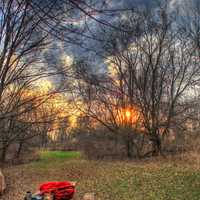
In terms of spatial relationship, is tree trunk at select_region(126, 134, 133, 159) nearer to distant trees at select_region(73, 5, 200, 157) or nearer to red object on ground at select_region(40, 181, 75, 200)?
distant trees at select_region(73, 5, 200, 157)

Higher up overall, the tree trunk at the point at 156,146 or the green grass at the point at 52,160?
the tree trunk at the point at 156,146

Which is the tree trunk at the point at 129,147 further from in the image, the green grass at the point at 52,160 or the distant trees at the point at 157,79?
the green grass at the point at 52,160

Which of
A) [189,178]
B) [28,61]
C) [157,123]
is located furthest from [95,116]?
[28,61]

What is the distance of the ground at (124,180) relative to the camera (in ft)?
44.7

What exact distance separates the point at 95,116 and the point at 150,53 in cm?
642

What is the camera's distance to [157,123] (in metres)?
24.1

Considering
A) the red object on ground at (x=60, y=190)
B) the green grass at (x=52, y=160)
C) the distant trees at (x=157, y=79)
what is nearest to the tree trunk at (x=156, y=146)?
the distant trees at (x=157, y=79)

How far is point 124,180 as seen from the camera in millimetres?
16125

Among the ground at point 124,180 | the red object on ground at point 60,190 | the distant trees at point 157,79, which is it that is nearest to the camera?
the red object on ground at point 60,190

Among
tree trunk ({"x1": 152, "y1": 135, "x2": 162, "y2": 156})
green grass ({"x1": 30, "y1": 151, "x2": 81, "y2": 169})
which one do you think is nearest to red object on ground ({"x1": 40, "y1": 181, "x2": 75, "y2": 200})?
green grass ({"x1": 30, "y1": 151, "x2": 81, "y2": 169})

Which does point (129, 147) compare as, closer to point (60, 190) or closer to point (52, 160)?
point (52, 160)

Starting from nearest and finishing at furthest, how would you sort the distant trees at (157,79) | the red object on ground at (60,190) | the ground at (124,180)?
the red object on ground at (60,190) → the ground at (124,180) → the distant trees at (157,79)

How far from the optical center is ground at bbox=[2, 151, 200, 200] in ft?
44.7

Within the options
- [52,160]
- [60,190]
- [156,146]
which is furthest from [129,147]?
[60,190]
